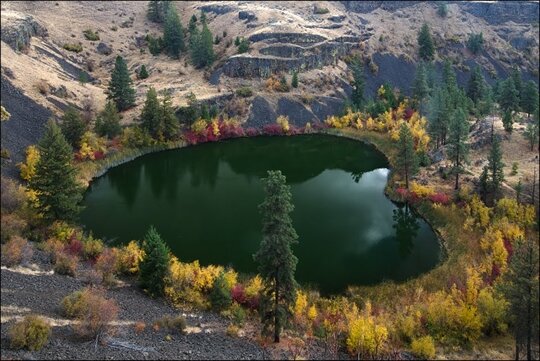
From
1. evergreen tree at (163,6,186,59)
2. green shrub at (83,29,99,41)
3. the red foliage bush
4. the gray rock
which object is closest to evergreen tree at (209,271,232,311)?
the red foliage bush

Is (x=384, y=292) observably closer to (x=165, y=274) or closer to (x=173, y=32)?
(x=165, y=274)

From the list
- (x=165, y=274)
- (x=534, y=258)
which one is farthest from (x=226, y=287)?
(x=534, y=258)

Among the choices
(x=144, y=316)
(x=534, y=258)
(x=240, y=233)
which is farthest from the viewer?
(x=240, y=233)

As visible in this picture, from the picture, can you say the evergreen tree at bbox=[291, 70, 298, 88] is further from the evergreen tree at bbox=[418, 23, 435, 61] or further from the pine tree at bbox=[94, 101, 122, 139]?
the evergreen tree at bbox=[418, 23, 435, 61]

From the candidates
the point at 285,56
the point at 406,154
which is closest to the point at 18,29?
the point at 285,56

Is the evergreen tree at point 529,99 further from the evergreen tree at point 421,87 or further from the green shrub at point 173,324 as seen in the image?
the green shrub at point 173,324
